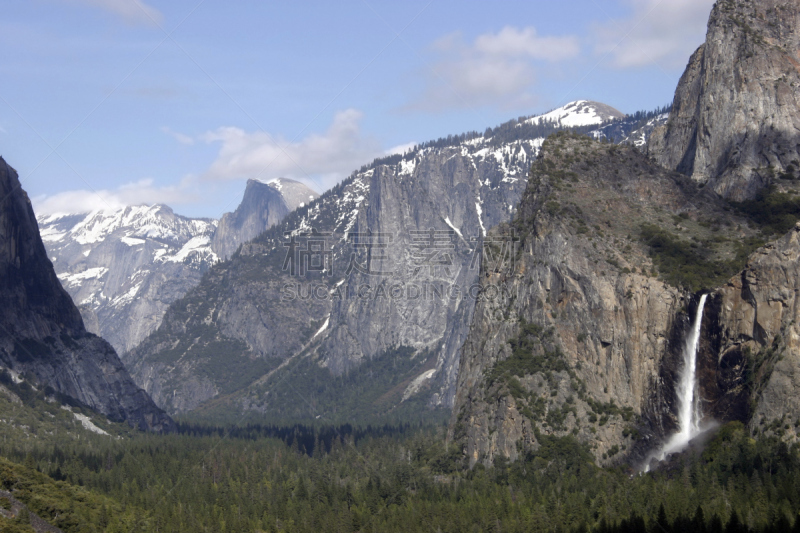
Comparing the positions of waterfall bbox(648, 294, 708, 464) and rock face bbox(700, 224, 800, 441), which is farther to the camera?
waterfall bbox(648, 294, 708, 464)

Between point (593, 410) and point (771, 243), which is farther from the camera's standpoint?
point (593, 410)

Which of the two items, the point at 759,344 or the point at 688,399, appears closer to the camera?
the point at 759,344

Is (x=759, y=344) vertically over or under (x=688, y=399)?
over

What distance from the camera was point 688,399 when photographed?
194m

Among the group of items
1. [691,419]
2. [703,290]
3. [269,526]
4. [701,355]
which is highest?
[703,290]

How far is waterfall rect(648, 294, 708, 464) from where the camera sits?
7431 inches

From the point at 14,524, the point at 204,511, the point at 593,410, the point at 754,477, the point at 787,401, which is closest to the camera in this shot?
the point at 14,524

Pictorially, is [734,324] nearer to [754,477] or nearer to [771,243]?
[771,243]

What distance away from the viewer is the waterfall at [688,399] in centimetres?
18875

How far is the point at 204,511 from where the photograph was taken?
186 meters

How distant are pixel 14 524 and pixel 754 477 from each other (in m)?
116

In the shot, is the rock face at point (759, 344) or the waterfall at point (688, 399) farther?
the waterfall at point (688, 399)

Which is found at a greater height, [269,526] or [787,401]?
[787,401]

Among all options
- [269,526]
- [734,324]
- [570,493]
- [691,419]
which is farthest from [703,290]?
[269,526]
